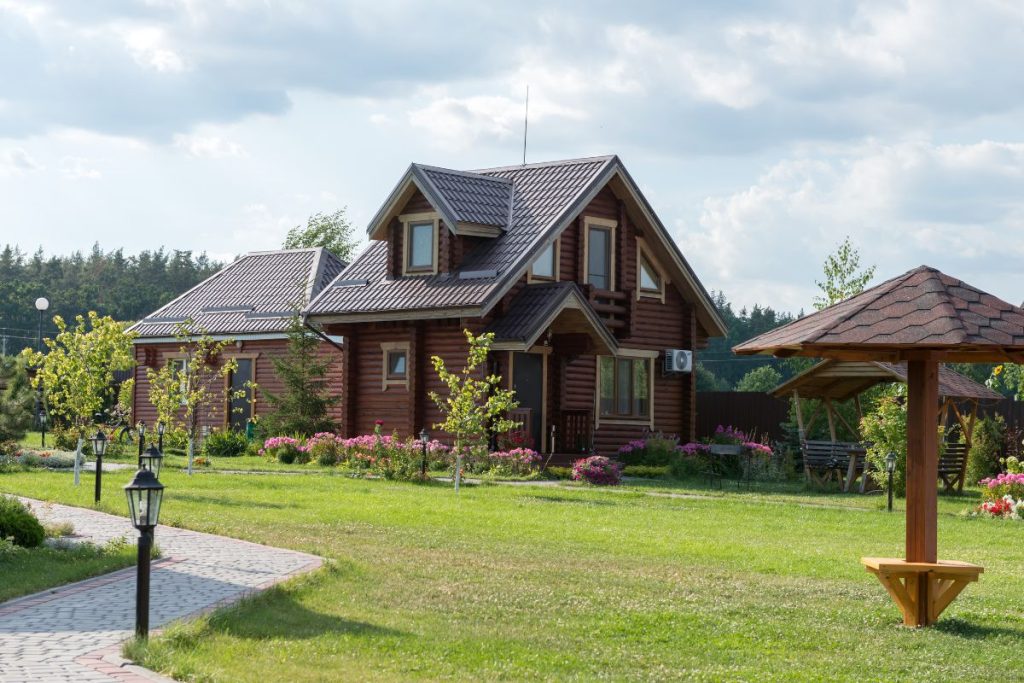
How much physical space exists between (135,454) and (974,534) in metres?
19.7

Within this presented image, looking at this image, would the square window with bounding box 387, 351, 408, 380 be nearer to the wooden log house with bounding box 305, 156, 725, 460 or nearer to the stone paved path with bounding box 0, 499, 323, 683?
the wooden log house with bounding box 305, 156, 725, 460

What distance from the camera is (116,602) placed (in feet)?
36.2

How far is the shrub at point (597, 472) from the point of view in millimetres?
26672

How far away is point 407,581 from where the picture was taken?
12.5m

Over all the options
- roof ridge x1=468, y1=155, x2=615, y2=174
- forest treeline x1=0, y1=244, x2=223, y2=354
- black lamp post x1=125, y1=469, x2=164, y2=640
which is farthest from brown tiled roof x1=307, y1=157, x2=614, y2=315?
forest treeline x1=0, y1=244, x2=223, y2=354

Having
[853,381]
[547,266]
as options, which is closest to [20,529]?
[547,266]

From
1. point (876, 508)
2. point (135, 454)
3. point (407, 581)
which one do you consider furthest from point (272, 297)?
point (407, 581)

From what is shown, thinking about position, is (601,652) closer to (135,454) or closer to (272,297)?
(135,454)

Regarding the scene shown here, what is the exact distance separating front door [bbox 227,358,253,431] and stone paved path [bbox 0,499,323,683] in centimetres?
2329

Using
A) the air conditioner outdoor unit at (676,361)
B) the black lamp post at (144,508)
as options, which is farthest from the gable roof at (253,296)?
the black lamp post at (144,508)

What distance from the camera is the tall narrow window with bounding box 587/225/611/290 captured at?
106 feet

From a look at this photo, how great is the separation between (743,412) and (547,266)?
935 cm

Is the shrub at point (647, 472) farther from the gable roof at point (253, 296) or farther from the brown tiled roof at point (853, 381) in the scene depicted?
the gable roof at point (253, 296)

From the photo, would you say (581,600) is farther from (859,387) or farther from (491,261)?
(859,387)
